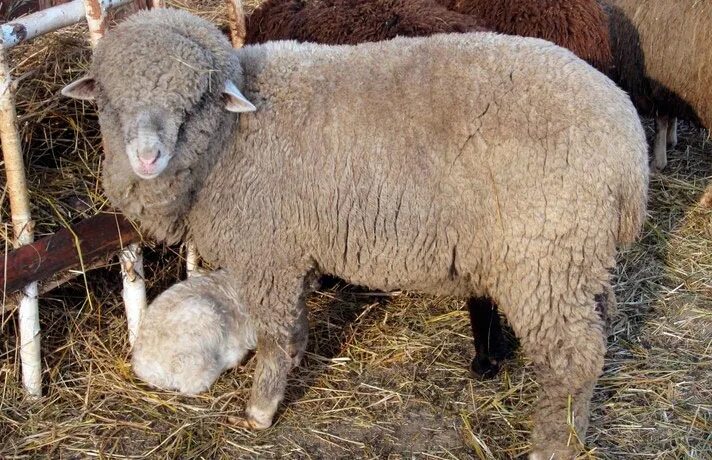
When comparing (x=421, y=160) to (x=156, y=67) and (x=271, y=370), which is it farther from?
(x=271, y=370)

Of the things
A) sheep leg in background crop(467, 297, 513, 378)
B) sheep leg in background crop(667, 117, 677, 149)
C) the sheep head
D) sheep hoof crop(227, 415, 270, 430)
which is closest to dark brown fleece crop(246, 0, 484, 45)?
the sheep head

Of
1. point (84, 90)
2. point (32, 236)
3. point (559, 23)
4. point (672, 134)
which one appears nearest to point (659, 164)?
point (672, 134)

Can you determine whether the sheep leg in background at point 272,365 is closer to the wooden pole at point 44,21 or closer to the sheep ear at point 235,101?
the sheep ear at point 235,101

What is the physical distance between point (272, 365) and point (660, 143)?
12.5ft

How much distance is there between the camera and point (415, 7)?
4.48m

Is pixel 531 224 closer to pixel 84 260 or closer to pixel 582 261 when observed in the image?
pixel 582 261

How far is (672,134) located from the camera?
20.8 feet

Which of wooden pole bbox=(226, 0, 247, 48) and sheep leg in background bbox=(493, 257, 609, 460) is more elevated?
wooden pole bbox=(226, 0, 247, 48)

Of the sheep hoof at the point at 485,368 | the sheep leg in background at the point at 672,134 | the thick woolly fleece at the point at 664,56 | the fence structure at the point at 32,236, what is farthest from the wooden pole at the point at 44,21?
the sheep leg in background at the point at 672,134

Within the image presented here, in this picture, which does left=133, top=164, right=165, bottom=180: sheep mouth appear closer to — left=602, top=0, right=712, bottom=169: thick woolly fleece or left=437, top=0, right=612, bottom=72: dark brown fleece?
left=437, top=0, right=612, bottom=72: dark brown fleece

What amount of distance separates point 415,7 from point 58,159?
2.09m

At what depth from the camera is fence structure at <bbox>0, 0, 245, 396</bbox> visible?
3363mm

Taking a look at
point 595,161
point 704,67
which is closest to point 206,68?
point 595,161

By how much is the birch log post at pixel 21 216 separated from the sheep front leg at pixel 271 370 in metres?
1.00
